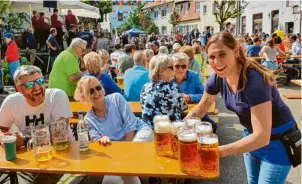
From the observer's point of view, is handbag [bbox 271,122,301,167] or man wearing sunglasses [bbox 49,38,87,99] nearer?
handbag [bbox 271,122,301,167]

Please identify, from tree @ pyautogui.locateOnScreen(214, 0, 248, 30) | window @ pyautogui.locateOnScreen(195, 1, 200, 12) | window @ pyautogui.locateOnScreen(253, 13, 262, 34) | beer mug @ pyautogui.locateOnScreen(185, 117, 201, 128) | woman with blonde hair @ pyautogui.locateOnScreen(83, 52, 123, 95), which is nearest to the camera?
beer mug @ pyautogui.locateOnScreen(185, 117, 201, 128)

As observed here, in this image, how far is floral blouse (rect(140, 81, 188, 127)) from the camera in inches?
107

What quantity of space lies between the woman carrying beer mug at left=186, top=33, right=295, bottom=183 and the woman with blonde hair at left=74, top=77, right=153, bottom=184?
96cm

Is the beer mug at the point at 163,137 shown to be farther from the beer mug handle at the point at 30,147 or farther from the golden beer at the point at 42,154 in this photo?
the beer mug handle at the point at 30,147

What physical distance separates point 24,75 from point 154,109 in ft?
3.68

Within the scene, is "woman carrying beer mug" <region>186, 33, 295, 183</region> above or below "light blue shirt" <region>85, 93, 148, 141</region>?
above

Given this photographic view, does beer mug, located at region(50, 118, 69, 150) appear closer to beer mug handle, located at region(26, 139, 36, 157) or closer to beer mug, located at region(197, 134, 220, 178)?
beer mug handle, located at region(26, 139, 36, 157)

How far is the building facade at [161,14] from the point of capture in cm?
5051

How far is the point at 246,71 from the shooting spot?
1.57 meters

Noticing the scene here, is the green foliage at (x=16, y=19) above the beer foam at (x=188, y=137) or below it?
above

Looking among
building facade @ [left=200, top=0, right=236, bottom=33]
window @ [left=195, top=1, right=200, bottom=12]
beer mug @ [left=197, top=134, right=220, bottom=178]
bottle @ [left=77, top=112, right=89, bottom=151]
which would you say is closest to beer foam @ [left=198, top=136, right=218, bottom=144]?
beer mug @ [left=197, top=134, right=220, bottom=178]

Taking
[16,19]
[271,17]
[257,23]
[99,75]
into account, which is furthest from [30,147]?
[257,23]

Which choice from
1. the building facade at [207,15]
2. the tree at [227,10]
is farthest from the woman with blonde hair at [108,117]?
the building facade at [207,15]

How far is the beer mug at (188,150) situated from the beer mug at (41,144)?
850 mm
